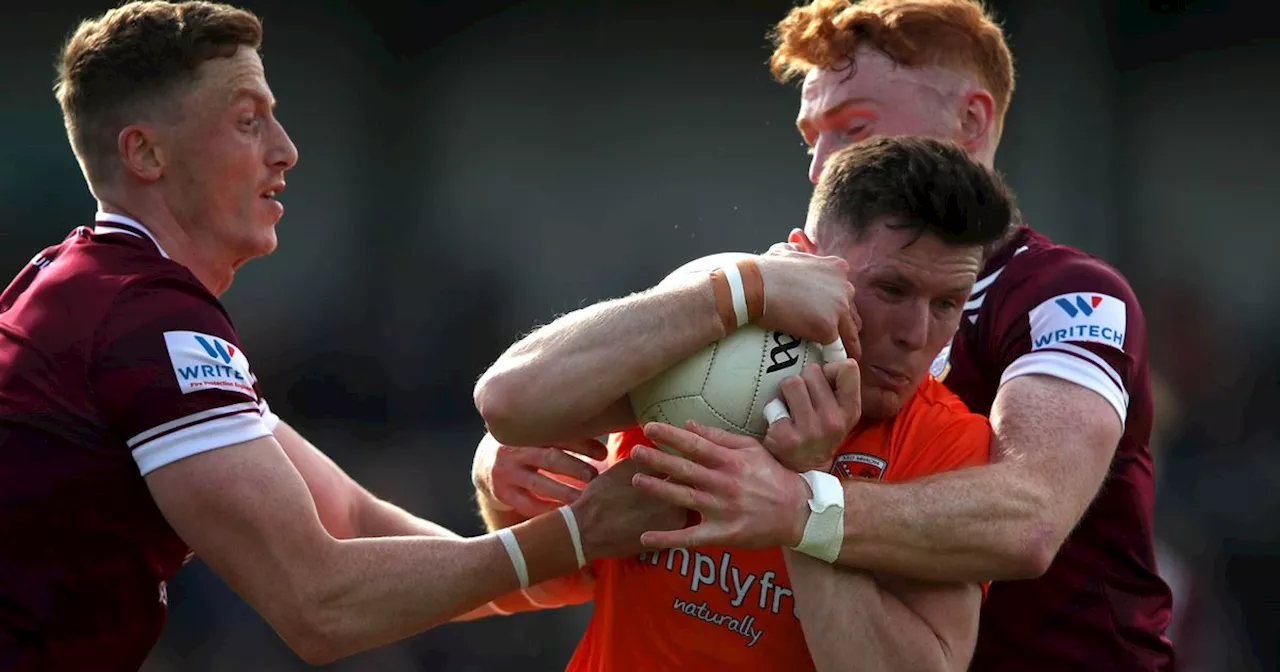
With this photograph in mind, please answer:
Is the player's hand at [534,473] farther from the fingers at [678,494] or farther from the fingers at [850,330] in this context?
the fingers at [850,330]

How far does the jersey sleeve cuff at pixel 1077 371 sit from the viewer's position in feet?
12.2

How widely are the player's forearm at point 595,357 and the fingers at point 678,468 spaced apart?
5.8 inches

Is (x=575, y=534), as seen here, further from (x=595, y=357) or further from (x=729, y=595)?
(x=595, y=357)

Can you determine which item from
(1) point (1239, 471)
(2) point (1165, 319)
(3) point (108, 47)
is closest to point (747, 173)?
(2) point (1165, 319)

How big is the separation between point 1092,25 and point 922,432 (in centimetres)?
1111

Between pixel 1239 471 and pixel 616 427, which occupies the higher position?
pixel 616 427

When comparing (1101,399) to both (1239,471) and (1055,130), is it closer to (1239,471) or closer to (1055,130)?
(1239,471)

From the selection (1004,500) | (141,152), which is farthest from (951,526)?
(141,152)

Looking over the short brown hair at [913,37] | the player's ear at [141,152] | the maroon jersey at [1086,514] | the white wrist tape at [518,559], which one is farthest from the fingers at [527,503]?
the short brown hair at [913,37]

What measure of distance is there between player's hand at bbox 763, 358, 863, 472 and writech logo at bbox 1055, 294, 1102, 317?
3.09ft

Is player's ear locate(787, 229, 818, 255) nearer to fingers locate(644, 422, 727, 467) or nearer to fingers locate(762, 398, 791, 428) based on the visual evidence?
fingers locate(762, 398, 791, 428)

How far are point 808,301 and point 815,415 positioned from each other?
255 millimetres

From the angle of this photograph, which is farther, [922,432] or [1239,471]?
[1239,471]

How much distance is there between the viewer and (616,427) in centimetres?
350
